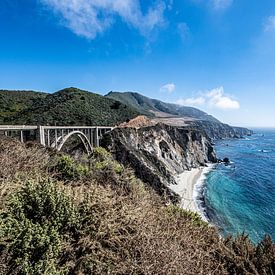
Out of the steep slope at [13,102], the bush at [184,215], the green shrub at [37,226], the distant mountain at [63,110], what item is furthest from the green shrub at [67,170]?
the steep slope at [13,102]

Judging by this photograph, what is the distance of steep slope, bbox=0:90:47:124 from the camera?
71.0m

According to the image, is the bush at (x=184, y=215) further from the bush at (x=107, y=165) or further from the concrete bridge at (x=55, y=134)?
the concrete bridge at (x=55, y=134)

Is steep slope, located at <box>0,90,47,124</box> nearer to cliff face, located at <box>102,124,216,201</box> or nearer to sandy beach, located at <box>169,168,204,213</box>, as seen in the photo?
cliff face, located at <box>102,124,216,201</box>

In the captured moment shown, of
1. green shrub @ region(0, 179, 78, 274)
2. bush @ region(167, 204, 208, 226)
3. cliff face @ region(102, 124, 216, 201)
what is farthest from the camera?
cliff face @ region(102, 124, 216, 201)

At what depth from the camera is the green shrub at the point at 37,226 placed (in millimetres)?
5703

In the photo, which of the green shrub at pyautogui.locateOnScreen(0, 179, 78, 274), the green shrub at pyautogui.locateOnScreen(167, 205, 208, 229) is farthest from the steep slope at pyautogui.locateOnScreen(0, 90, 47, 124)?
the green shrub at pyautogui.locateOnScreen(0, 179, 78, 274)

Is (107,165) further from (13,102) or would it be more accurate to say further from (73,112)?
(13,102)

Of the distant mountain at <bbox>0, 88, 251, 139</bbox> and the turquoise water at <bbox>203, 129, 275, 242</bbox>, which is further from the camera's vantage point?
the distant mountain at <bbox>0, 88, 251, 139</bbox>

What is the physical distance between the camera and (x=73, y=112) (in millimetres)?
68625

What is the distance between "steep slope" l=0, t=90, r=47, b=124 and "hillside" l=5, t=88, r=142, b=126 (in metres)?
2.11

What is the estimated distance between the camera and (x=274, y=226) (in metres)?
31.2

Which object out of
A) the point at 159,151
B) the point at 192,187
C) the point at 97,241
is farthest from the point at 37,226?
the point at 159,151

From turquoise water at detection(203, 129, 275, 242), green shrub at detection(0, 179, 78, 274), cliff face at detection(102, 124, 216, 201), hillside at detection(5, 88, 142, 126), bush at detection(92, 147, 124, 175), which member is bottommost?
turquoise water at detection(203, 129, 275, 242)

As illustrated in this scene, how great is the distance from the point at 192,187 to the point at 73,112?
3856 centimetres
